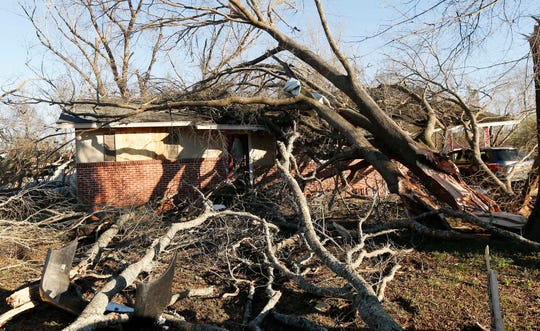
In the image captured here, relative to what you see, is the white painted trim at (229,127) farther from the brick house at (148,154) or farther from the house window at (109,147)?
the house window at (109,147)

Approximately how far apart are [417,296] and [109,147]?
968 centimetres

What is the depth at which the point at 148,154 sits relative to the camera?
43.7 feet

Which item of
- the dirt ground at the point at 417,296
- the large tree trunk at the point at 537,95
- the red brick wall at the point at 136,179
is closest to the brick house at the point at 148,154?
the red brick wall at the point at 136,179

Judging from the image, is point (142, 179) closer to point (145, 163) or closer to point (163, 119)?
point (145, 163)

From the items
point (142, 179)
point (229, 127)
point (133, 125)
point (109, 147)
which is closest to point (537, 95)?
point (229, 127)

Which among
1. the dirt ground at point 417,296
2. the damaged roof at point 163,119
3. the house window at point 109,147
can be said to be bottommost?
the dirt ground at point 417,296

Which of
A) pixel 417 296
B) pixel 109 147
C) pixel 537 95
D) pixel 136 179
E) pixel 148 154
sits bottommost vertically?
pixel 417 296

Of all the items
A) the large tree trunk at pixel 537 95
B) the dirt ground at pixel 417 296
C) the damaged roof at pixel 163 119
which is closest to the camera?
the dirt ground at pixel 417 296

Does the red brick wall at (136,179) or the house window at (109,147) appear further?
the house window at (109,147)

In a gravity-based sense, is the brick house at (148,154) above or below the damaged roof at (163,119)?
below

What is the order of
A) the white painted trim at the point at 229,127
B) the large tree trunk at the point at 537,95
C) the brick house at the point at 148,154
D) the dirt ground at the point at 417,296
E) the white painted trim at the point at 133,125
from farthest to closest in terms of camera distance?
the white painted trim at the point at 229,127, the brick house at the point at 148,154, the white painted trim at the point at 133,125, the large tree trunk at the point at 537,95, the dirt ground at the point at 417,296

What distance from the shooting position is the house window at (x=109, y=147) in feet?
42.4

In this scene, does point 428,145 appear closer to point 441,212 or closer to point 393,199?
point 393,199

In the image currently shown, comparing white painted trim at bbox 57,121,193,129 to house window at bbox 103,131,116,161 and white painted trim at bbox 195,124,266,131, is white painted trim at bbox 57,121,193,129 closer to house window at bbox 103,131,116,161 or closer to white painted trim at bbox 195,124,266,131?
white painted trim at bbox 195,124,266,131
